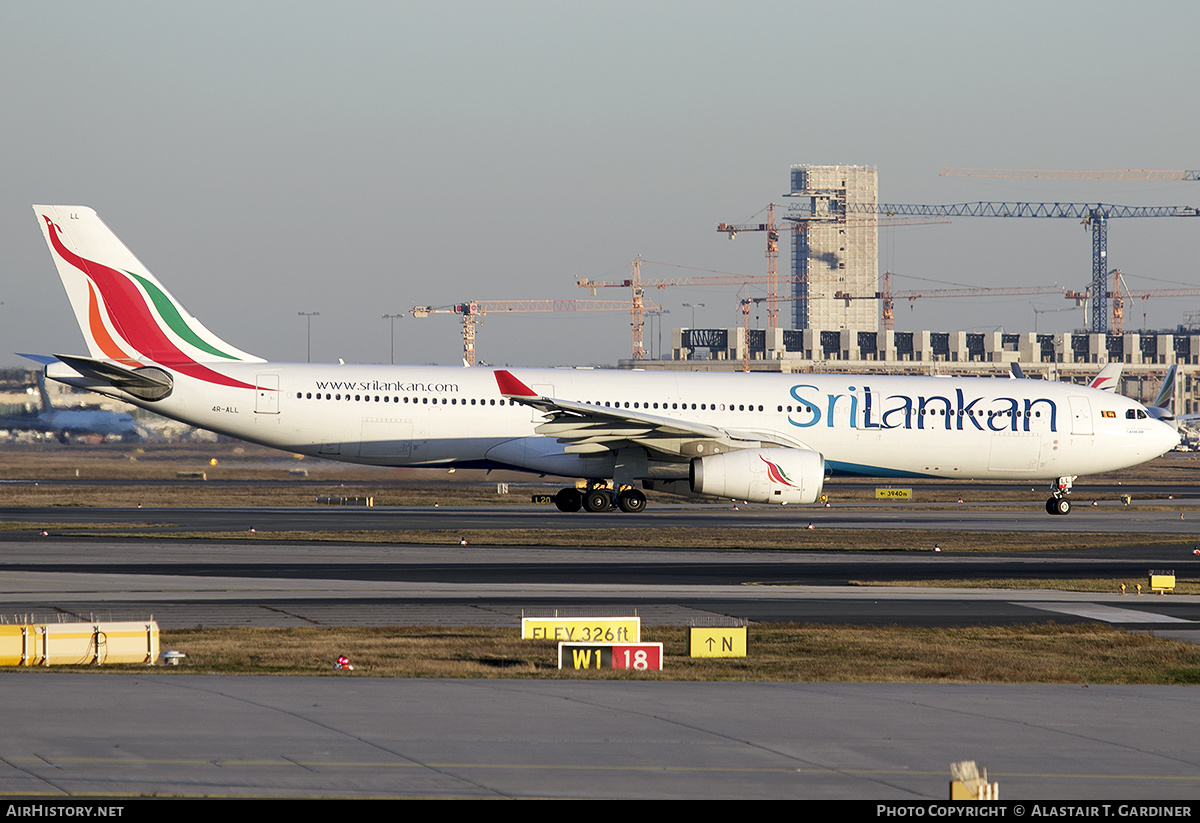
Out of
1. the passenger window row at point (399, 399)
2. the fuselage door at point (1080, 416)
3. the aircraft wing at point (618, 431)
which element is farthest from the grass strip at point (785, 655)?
the fuselage door at point (1080, 416)

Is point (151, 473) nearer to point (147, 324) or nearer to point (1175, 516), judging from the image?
point (147, 324)

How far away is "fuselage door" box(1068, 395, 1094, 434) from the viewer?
40.6m

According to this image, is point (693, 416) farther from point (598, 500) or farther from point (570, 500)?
point (570, 500)

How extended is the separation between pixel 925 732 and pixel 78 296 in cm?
3189

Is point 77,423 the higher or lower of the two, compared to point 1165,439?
higher

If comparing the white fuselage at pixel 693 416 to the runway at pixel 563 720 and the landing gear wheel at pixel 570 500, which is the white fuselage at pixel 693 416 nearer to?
the landing gear wheel at pixel 570 500

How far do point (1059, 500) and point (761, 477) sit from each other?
12.9 metres

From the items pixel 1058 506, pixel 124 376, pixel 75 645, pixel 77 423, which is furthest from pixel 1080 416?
pixel 77 423

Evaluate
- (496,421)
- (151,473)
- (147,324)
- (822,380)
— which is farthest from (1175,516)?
(151,473)

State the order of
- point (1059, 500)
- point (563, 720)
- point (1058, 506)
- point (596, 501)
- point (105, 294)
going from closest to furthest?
point (563, 720)
point (105, 294)
point (596, 501)
point (1058, 506)
point (1059, 500)

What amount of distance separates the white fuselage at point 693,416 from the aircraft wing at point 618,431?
639 mm

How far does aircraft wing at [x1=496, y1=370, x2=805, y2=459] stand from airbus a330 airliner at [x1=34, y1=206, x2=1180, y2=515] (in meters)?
0.06

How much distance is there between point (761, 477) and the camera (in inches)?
1369

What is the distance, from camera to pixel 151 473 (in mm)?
60625
